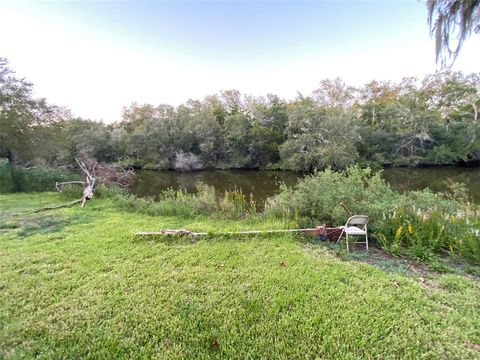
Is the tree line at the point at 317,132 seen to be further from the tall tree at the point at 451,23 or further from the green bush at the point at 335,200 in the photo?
the tall tree at the point at 451,23

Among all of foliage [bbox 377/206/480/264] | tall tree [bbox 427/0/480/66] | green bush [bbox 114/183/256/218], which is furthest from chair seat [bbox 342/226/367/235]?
tall tree [bbox 427/0/480/66]

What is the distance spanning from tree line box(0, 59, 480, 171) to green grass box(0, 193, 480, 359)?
15.2 meters

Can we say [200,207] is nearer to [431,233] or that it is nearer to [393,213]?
[393,213]

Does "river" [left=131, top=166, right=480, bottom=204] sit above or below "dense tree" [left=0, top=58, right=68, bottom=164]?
below

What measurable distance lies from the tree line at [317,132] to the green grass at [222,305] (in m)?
15.2

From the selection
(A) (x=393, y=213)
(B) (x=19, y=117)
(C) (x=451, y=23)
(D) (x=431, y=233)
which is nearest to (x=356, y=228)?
(A) (x=393, y=213)

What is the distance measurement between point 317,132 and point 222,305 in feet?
59.0

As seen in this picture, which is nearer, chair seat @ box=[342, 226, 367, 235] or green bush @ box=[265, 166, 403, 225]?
chair seat @ box=[342, 226, 367, 235]

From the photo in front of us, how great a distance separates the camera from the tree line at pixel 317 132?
18.2 m

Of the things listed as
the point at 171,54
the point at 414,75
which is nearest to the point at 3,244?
the point at 171,54

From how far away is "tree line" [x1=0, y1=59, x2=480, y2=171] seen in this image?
719 inches

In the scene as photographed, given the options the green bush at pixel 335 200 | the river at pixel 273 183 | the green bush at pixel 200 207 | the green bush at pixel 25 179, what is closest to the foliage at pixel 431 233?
the green bush at pixel 335 200

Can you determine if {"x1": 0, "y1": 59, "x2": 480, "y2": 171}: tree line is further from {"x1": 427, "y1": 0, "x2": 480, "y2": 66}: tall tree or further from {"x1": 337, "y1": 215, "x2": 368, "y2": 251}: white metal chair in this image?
{"x1": 337, "y1": 215, "x2": 368, "y2": 251}: white metal chair

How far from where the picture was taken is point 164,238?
371 cm
